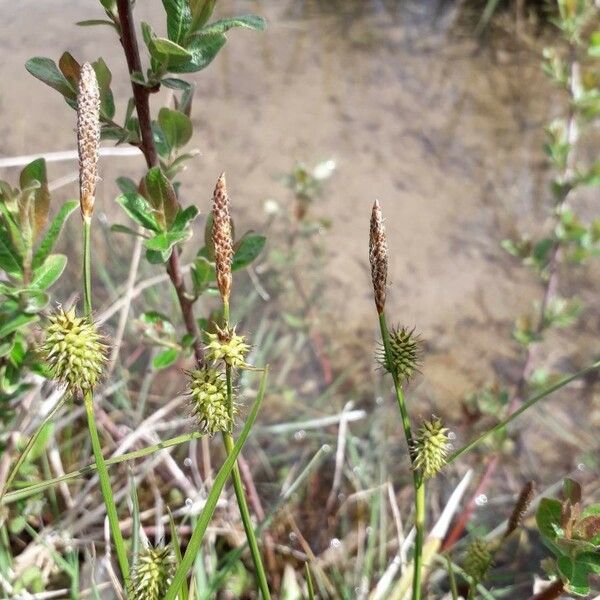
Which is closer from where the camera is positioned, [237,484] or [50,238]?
[237,484]

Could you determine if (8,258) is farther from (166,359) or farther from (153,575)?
(153,575)

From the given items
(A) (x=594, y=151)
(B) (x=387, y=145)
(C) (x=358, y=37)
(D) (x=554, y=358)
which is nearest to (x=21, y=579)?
(D) (x=554, y=358)

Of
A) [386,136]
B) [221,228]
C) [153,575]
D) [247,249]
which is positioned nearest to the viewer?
[221,228]

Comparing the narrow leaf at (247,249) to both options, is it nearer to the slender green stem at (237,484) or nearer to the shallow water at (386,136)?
the slender green stem at (237,484)

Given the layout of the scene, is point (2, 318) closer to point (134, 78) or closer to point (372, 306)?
point (134, 78)

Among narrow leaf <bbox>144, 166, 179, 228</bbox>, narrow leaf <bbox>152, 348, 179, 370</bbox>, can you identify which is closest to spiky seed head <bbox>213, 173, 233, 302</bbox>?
narrow leaf <bbox>144, 166, 179, 228</bbox>

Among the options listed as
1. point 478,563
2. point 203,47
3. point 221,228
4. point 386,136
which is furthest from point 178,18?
point 386,136
